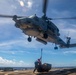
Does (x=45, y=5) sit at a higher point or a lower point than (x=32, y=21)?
higher

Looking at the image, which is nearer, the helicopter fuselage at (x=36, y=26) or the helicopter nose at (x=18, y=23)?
the helicopter nose at (x=18, y=23)

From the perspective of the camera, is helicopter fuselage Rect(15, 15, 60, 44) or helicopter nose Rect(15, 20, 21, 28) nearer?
helicopter nose Rect(15, 20, 21, 28)

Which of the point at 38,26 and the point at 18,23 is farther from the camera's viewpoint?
the point at 38,26

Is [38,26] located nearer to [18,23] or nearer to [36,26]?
[36,26]

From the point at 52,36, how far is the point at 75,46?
1203 centimetres

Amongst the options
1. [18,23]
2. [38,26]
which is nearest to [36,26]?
[38,26]

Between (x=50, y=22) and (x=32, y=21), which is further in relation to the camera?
(x=50, y=22)

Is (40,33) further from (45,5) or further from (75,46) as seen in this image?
(75,46)

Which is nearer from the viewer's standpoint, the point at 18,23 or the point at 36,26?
the point at 18,23

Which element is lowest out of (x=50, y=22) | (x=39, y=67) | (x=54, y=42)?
(x=39, y=67)

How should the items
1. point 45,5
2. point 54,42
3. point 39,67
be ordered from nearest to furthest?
point 39,67 < point 45,5 < point 54,42

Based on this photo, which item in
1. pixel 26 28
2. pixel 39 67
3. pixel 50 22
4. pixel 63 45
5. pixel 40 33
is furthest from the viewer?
pixel 63 45

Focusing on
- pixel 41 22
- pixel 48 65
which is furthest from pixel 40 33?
pixel 48 65

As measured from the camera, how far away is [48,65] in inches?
1027
